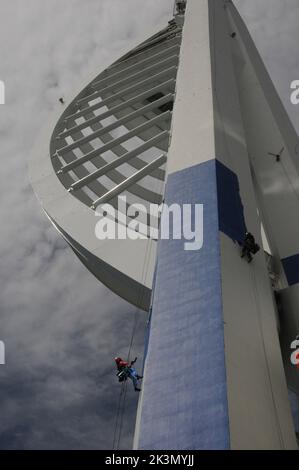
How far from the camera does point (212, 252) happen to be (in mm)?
4703

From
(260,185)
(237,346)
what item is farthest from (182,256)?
(260,185)

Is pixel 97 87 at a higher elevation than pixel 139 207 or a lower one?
higher

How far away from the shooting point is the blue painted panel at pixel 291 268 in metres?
6.59

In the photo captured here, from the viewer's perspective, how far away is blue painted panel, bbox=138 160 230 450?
335 cm

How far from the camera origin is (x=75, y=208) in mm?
8453

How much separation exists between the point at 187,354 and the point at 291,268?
3.42 meters

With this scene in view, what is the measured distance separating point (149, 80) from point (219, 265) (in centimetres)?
805

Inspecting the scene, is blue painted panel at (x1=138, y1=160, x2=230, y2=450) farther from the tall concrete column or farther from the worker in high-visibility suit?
the worker in high-visibility suit

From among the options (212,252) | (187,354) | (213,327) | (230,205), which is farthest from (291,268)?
(187,354)

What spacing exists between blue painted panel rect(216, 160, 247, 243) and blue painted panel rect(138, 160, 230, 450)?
11cm

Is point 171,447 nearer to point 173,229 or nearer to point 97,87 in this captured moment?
point 173,229

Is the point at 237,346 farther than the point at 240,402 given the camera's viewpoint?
Yes

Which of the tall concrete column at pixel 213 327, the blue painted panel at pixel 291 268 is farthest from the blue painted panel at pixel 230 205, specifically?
the blue painted panel at pixel 291 268

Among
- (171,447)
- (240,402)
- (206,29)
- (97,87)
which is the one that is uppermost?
(97,87)
